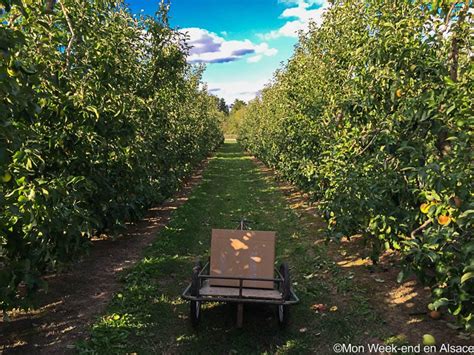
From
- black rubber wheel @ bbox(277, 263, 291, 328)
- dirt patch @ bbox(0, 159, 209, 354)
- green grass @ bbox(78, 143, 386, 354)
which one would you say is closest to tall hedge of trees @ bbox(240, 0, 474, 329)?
green grass @ bbox(78, 143, 386, 354)

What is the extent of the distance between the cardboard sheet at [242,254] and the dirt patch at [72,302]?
6.38ft

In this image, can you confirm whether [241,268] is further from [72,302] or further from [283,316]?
[72,302]

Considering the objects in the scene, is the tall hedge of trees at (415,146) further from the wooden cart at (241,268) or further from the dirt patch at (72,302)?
the dirt patch at (72,302)

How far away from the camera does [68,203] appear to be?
4918mm

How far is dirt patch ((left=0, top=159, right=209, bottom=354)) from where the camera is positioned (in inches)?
190

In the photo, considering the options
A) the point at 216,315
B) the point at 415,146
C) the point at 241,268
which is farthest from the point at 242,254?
the point at 415,146

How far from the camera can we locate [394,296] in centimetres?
614

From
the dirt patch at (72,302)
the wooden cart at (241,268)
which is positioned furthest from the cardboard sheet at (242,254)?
the dirt patch at (72,302)

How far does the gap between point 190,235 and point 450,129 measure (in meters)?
6.98

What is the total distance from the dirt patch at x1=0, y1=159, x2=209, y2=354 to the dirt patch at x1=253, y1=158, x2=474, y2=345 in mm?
3975

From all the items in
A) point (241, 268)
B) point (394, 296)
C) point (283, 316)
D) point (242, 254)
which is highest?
point (242, 254)

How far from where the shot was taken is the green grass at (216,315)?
487 centimetres

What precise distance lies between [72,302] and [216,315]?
232 cm

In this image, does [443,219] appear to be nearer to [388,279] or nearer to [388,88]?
[388,88]
